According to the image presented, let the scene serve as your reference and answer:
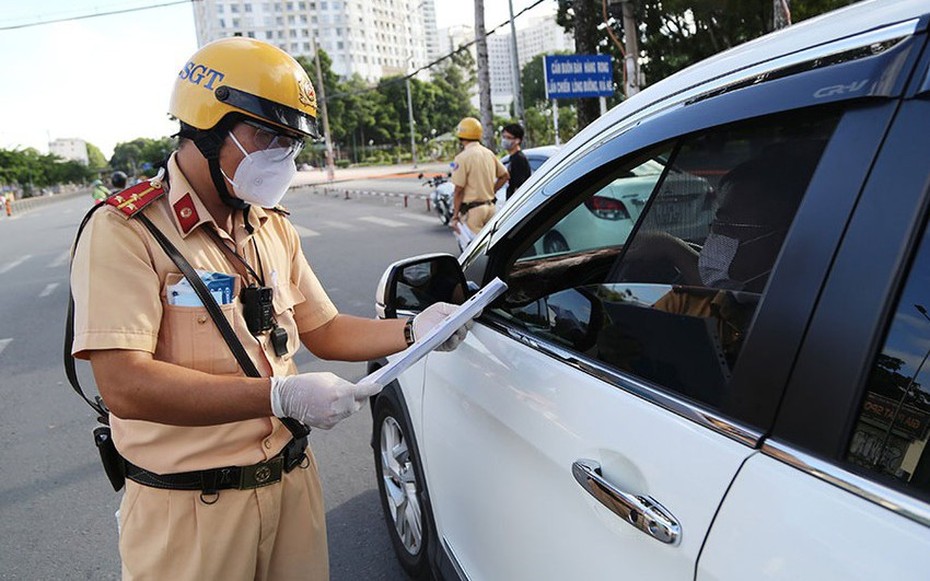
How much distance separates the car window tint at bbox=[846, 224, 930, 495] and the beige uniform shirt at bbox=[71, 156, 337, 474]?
1.25m

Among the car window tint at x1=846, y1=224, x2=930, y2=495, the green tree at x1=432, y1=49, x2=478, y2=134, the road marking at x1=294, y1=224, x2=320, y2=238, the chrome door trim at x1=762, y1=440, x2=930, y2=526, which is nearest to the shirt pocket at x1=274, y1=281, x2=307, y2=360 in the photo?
the chrome door trim at x1=762, y1=440, x2=930, y2=526

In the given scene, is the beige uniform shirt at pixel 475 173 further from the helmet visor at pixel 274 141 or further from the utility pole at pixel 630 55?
the helmet visor at pixel 274 141

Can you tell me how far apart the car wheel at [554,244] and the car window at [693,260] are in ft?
1.63

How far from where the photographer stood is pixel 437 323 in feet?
5.82

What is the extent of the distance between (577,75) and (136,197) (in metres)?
14.0

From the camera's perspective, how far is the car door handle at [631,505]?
40.1 inches

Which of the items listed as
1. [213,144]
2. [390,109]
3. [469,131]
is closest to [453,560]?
[213,144]

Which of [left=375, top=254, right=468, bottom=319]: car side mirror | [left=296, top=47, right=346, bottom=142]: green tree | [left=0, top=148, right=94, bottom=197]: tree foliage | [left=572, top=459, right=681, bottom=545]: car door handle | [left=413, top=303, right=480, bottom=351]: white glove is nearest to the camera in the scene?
[left=572, top=459, right=681, bottom=545]: car door handle

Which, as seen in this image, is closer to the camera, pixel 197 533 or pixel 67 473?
pixel 197 533

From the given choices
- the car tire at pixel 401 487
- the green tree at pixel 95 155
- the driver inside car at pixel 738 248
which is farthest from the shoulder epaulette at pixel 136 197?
the green tree at pixel 95 155

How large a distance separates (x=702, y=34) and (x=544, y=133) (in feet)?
55.7

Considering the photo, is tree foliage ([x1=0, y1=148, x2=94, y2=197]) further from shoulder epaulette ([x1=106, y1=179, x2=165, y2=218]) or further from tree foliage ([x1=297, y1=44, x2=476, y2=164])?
shoulder epaulette ([x1=106, y1=179, x2=165, y2=218])

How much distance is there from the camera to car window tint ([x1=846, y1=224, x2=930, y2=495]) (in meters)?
0.90

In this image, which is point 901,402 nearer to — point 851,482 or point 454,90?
point 851,482
